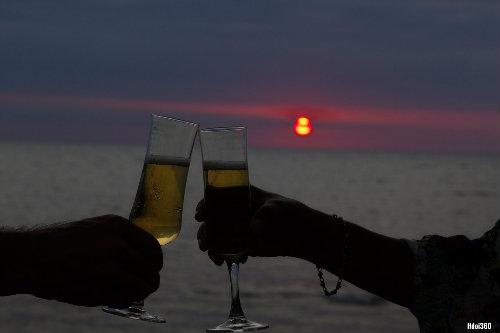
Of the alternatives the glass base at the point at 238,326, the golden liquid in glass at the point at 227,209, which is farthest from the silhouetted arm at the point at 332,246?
the glass base at the point at 238,326

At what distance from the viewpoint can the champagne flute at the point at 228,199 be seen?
313 centimetres

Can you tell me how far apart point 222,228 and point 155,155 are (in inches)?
17.1

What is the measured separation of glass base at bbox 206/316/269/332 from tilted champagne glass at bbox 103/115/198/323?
0.36 m

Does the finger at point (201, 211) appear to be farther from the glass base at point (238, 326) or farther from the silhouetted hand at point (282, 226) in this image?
the glass base at point (238, 326)

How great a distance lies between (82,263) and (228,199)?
1097 millimetres

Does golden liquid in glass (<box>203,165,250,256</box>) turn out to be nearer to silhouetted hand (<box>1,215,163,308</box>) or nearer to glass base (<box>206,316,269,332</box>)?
glass base (<box>206,316,269,332</box>)

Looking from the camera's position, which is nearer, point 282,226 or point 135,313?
point 135,313

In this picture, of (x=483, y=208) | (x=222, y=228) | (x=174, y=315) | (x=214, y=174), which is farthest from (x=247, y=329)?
(x=483, y=208)

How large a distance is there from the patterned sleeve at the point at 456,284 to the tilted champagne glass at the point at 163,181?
1113 mm

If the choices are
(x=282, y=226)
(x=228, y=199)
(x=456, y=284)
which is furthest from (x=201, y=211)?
(x=456, y=284)

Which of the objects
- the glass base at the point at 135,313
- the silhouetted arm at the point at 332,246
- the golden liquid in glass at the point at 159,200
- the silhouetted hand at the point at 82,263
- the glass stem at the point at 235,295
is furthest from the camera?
the silhouetted arm at the point at 332,246

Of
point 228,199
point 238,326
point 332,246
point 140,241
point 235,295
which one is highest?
point 228,199

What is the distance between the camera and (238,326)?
10.0ft

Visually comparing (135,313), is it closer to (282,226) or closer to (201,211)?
(201,211)
